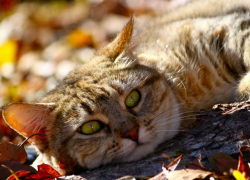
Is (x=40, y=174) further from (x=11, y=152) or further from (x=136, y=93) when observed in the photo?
(x=136, y=93)

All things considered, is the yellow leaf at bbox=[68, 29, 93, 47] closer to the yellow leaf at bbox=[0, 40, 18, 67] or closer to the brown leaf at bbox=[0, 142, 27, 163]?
the yellow leaf at bbox=[0, 40, 18, 67]

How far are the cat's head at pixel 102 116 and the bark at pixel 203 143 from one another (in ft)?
0.49

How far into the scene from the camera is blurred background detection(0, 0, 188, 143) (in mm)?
5543

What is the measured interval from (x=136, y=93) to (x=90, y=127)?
0.48 meters

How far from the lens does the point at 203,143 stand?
2.05m

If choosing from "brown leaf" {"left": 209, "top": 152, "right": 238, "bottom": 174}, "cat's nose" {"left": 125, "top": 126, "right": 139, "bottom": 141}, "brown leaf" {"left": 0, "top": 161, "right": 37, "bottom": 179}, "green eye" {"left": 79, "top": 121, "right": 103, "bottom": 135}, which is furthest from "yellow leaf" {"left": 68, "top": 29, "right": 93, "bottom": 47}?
"brown leaf" {"left": 209, "top": 152, "right": 238, "bottom": 174}

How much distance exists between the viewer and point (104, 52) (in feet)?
9.92

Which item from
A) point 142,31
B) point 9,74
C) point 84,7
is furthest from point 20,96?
point 84,7

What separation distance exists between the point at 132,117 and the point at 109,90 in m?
0.29

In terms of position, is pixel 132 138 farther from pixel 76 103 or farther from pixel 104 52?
pixel 104 52

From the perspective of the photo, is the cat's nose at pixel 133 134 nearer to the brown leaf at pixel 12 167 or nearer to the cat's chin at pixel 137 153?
the cat's chin at pixel 137 153

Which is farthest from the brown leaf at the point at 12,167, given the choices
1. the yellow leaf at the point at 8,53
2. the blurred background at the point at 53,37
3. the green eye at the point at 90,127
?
the yellow leaf at the point at 8,53

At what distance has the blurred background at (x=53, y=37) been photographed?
5543mm

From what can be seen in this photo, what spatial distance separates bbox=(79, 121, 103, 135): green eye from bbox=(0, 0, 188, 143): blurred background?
258 centimetres
